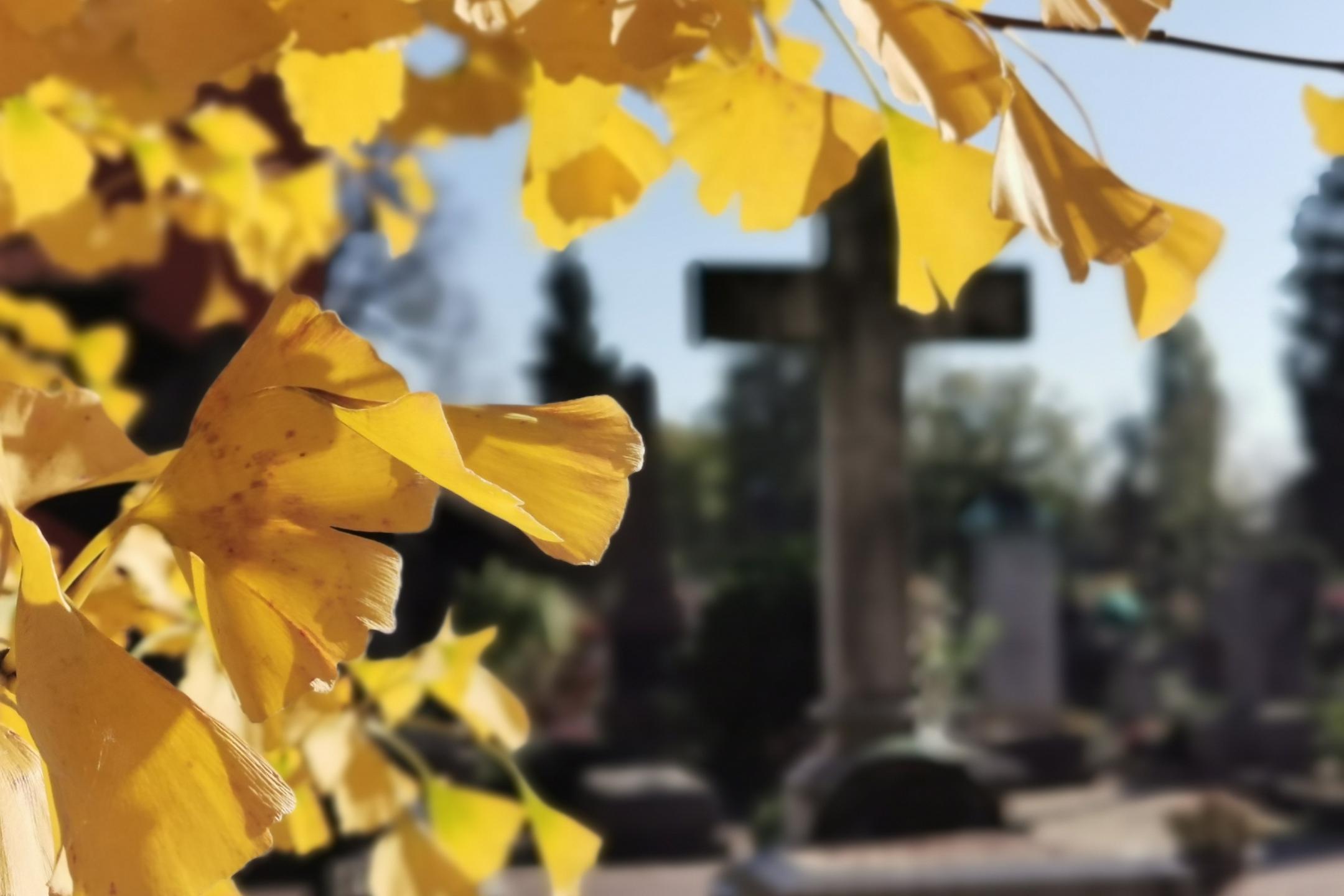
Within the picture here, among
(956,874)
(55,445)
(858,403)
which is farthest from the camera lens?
(858,403)

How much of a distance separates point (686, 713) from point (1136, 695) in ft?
20.4

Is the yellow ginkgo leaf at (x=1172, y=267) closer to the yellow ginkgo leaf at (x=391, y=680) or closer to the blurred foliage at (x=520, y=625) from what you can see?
the yellow ginkgo leaf at (x=391, y=680)

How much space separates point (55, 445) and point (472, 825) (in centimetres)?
33

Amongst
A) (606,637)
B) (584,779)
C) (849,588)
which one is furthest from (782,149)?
(606,637)

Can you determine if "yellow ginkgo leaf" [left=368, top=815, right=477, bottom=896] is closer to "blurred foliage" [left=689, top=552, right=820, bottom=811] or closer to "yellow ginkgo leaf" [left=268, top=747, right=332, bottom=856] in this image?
"yellow ginkgo leaf" [left=268, top=747, right=332, bottom=856]

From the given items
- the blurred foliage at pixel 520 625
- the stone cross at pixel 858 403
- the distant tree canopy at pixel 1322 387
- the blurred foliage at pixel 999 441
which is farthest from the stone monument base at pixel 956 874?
the blurred foliage at pixel 999 441

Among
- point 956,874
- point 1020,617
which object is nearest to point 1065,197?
point 956,874

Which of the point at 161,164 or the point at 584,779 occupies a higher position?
the point at 161,164

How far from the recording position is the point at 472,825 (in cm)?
63

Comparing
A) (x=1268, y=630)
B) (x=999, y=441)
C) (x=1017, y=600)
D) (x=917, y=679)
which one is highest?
(x=999, y=441)

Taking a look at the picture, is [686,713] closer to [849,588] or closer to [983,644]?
[983,644]

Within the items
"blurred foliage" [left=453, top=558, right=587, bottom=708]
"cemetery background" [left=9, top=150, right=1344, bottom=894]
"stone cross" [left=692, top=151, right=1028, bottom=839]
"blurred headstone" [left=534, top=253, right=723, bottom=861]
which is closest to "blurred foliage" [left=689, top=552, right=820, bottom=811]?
"cemetery background" [left=9, top=150, right=1344, bottom=894]

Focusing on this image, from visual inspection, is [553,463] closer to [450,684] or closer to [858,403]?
[450,684]

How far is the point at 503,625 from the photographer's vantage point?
27.8 ft
